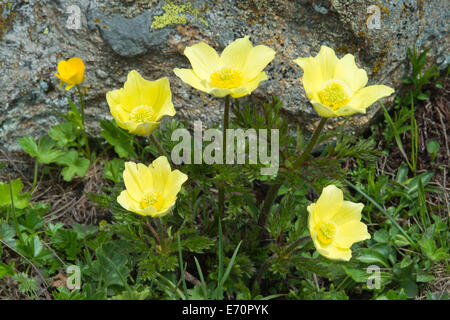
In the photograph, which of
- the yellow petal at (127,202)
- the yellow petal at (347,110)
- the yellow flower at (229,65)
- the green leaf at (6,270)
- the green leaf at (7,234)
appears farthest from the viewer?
the green leaf at (7,234)

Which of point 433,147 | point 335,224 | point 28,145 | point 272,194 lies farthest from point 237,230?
point 433,147

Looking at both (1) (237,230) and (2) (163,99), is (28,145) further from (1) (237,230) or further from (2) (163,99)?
(1) (237,230)

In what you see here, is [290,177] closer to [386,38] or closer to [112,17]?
[386,38]

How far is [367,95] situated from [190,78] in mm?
741

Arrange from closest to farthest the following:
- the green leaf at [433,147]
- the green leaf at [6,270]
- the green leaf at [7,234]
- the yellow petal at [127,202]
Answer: the yellow petal at [127,202]
the green leaf at [6,270]
the green leaf at [7,234]
the green leaf at [433,147]

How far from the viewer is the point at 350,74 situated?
1945mm

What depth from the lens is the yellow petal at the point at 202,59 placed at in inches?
77.9

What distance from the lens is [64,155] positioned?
8.81 feet

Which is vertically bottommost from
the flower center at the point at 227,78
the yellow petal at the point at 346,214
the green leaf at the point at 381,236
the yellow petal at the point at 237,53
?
the green leaf at the point at 381,236

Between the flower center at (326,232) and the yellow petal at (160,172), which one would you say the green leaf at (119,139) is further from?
the flower center at (326,232)

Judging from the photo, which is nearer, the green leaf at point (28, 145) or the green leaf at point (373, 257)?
the green leaf at point (373, 257)

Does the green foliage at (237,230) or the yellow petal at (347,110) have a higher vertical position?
the yellow petal at (347,110)

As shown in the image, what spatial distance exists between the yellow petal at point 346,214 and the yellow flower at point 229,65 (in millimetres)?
668

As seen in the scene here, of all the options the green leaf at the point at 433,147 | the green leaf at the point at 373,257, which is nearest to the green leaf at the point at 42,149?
the green leaf at the point at 373,257
